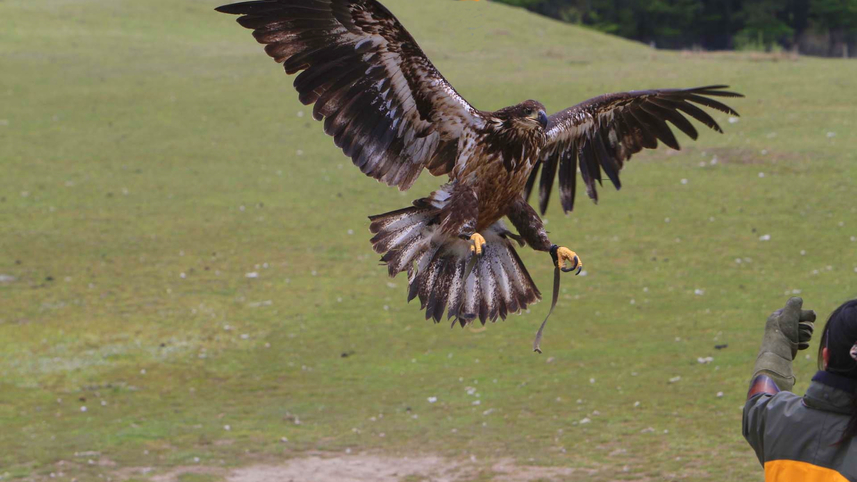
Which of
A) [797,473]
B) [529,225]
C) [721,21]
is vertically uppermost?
[721,21]

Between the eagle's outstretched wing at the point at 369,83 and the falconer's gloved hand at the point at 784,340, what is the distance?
1.52 meters

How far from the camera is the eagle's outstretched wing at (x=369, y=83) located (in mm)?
3986

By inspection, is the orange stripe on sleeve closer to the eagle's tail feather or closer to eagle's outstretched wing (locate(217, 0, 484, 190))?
the eagle's tail feather

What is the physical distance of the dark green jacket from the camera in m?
2.65

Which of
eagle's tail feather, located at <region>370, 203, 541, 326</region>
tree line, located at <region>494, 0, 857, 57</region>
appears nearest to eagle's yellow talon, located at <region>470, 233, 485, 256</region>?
eagle's tail feather, located at <region>370, 203, 541, 326</region>

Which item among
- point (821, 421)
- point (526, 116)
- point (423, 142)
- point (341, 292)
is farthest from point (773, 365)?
point (341, 292)

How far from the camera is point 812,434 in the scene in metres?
2.69

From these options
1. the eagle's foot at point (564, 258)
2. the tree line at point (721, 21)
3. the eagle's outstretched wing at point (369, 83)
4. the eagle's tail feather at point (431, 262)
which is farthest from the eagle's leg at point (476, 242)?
the tree line at point (721, 21)

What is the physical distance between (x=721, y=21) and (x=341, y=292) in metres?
34.0

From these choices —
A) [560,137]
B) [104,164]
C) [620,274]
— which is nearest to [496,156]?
[560,137]

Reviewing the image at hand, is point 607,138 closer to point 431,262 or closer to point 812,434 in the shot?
point 431,262

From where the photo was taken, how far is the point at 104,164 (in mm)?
15914

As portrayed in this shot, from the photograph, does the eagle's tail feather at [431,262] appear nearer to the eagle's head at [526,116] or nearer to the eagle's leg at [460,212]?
the eagle's leg at [460,212]

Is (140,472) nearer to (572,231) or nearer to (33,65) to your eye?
(572,231)
